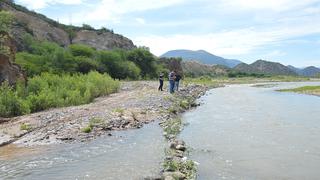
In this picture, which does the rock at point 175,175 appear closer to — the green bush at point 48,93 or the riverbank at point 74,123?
the riverbank at point 74,123

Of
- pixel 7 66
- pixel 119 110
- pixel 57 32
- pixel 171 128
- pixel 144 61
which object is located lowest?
pixel 171 128

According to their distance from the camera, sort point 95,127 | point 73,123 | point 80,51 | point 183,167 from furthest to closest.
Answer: point 80,51 → point 73,123 → point 95,127 → point 183,167

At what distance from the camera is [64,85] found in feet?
150

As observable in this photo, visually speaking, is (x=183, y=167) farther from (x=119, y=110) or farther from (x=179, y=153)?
(x=119, y=110)

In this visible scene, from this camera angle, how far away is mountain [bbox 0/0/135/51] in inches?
5293

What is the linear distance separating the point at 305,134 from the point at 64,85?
87.2 ft

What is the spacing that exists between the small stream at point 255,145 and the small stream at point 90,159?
2212mm

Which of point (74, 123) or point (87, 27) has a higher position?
point (87, 27)

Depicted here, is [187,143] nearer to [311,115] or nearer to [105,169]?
[105,169]

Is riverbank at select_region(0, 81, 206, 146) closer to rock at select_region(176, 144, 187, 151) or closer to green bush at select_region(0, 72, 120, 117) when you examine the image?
green bush at select_region(0, 72, 120, 117)

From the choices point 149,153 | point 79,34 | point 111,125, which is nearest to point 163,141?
point 149,153

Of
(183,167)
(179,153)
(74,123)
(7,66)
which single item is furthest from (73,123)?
(7,66)

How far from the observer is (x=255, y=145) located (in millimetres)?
23719

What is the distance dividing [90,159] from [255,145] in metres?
9.21
